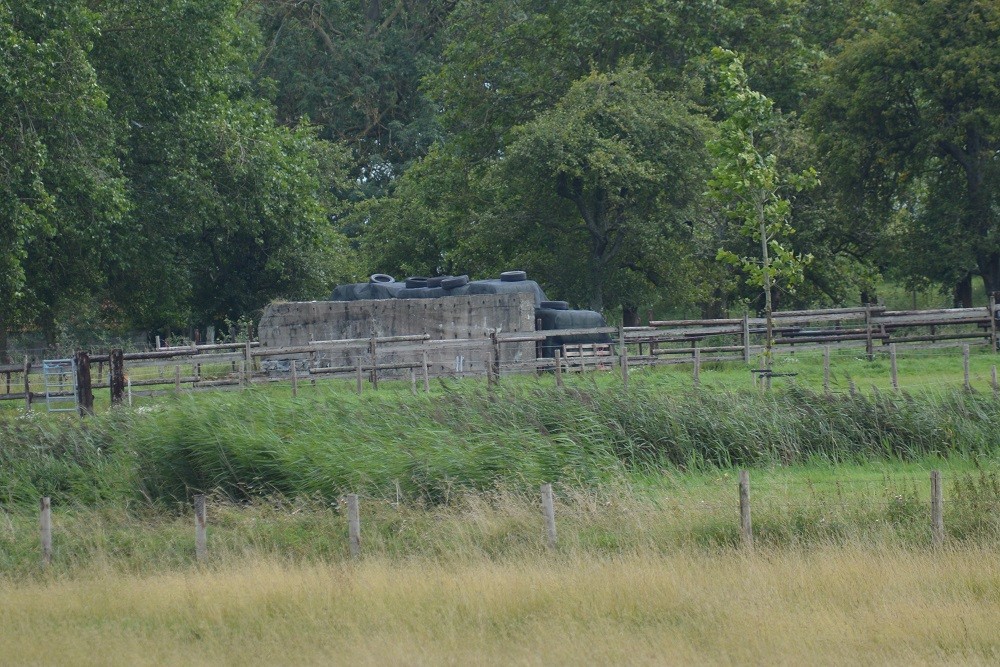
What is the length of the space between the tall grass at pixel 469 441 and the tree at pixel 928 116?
20617 mm

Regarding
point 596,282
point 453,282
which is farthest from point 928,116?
point 453,282

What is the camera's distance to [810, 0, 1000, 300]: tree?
1462 inches

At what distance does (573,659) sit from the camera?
10539 millimetres

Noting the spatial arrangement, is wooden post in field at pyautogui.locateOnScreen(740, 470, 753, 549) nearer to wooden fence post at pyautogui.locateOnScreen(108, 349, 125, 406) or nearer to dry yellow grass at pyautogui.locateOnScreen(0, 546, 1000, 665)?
dry yellow grass at pyautogui.locateOnScreen(0, 546, 1000, 665)

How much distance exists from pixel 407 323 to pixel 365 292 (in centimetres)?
272

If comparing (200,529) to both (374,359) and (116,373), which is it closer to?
(116,373)

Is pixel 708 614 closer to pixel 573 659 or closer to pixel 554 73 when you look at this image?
pixel 573 659

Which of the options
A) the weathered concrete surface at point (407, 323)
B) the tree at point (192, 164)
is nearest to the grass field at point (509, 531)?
the weathered concrete surface at point (407, 323)

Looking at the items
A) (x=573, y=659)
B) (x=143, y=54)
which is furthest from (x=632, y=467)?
(x=143, y=54)

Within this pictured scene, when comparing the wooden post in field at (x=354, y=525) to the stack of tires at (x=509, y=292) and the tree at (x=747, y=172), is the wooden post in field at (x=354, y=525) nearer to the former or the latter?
the tree at (x=747, y=172)

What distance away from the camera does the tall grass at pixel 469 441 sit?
56.8 feet

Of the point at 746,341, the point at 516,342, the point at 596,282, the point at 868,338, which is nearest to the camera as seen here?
the point at 746,341

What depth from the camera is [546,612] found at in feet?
38.7

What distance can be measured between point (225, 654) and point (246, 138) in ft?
91.8
